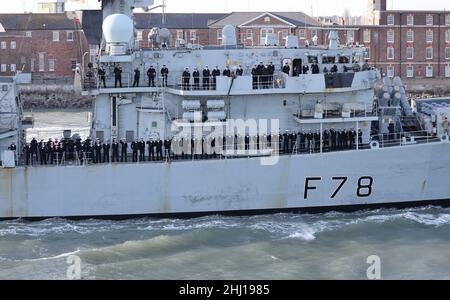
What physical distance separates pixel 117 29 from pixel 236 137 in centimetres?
493

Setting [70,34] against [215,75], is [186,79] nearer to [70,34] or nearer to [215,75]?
[215,75]

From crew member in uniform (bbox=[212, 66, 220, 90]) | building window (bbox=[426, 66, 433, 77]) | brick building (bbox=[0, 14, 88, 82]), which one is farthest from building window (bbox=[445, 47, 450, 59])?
crew member in uniform (bbox=[212, 66, 220, 90])

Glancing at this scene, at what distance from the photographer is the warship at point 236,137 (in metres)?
27.8

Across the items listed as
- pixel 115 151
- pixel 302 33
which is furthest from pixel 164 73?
pixel 302 33

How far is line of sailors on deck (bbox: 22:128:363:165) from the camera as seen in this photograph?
28.1 meters

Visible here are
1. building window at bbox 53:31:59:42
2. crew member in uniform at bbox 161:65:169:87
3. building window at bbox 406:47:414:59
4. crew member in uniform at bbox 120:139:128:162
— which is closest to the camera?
crew member in uniform at bbox 120:139:128:162

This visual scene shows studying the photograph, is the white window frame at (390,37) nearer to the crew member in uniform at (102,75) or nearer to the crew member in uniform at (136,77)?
the crew member in uniform at (136,77)

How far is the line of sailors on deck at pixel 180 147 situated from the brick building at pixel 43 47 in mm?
39110

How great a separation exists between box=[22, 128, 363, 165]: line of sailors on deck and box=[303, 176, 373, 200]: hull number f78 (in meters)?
0.97

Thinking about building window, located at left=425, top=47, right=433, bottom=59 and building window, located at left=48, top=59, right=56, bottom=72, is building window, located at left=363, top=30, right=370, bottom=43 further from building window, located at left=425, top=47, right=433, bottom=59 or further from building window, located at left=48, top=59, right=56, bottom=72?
building window, located at left=48, top=59, right=56, bottom=72

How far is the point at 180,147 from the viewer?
93.2 feet

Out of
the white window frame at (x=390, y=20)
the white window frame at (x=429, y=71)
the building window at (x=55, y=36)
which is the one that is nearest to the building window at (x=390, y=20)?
the white window frame at (x=390, y=20)
